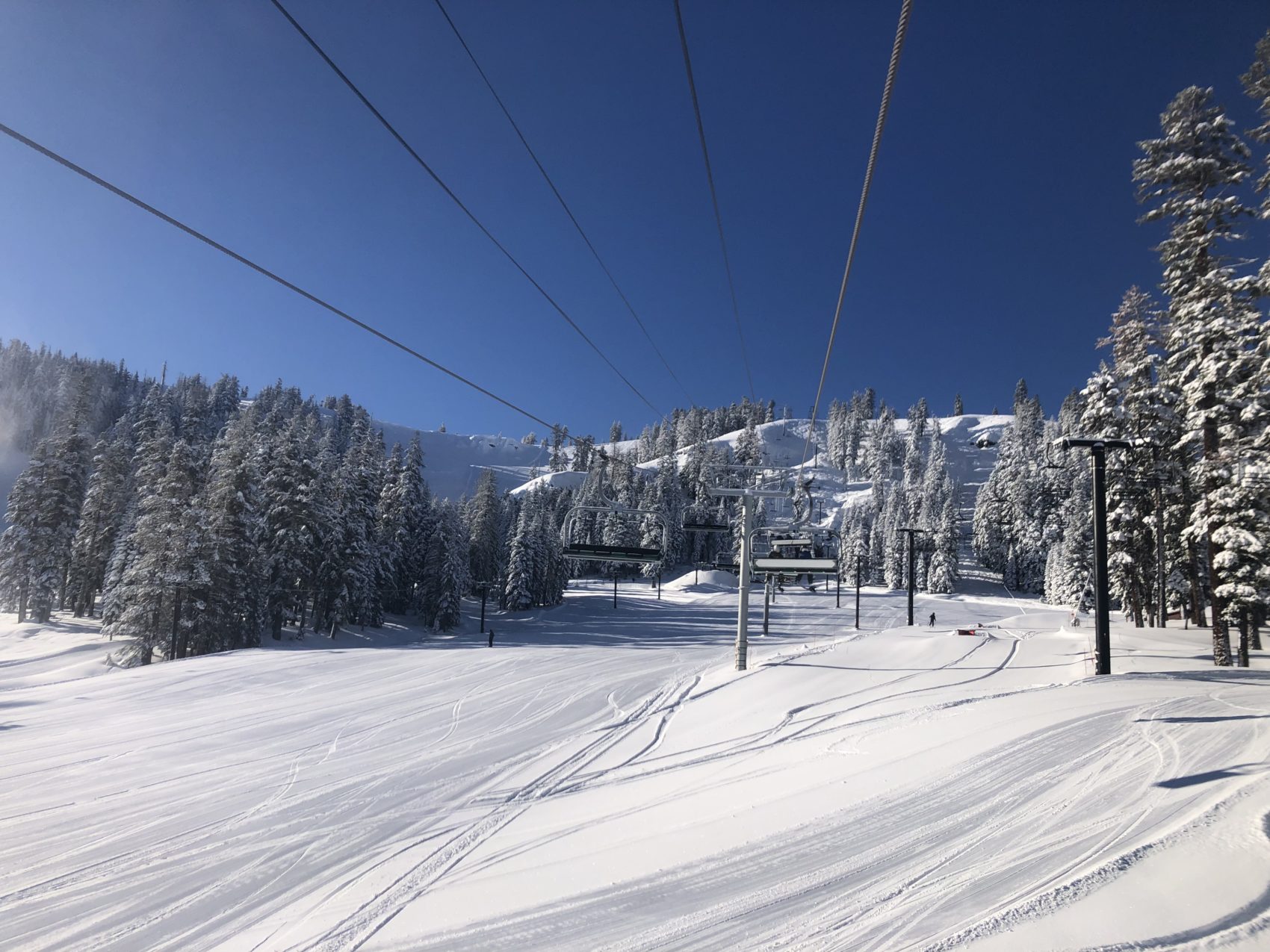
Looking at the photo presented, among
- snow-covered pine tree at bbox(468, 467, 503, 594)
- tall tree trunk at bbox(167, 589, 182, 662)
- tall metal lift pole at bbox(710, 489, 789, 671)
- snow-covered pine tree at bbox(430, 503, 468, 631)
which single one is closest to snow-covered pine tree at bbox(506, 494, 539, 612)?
snow-covered pine tree at bbox(468, 467, 503, 594)

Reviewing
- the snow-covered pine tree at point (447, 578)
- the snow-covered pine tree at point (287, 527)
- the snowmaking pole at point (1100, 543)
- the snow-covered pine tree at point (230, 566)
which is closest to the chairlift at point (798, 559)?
the snowmaking pole at point (1100, 543)

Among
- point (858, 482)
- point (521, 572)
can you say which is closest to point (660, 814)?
point (521, 572)

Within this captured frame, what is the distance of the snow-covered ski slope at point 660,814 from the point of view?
547 cm

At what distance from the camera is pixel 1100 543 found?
14.1 meters

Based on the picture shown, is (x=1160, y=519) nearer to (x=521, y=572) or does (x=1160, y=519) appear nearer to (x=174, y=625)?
(x=174, y=625)

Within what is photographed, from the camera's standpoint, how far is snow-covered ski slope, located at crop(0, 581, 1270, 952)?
547cm

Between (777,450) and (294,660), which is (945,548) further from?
(777,450)

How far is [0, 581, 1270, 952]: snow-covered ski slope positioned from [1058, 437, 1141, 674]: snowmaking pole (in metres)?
1.21

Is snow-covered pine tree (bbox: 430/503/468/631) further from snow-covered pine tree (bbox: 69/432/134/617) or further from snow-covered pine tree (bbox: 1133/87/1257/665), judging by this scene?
snow-covered pine tree (bbox: 1133/87/1257/665)

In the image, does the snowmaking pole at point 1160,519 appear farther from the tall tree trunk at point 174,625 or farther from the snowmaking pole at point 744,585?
the tall tree trunk at point 174,625

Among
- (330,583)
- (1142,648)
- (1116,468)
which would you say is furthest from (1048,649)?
(330,583)

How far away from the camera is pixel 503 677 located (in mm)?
19797

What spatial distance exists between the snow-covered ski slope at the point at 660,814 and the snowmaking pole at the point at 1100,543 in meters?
1.21

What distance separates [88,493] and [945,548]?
89.4 meters
